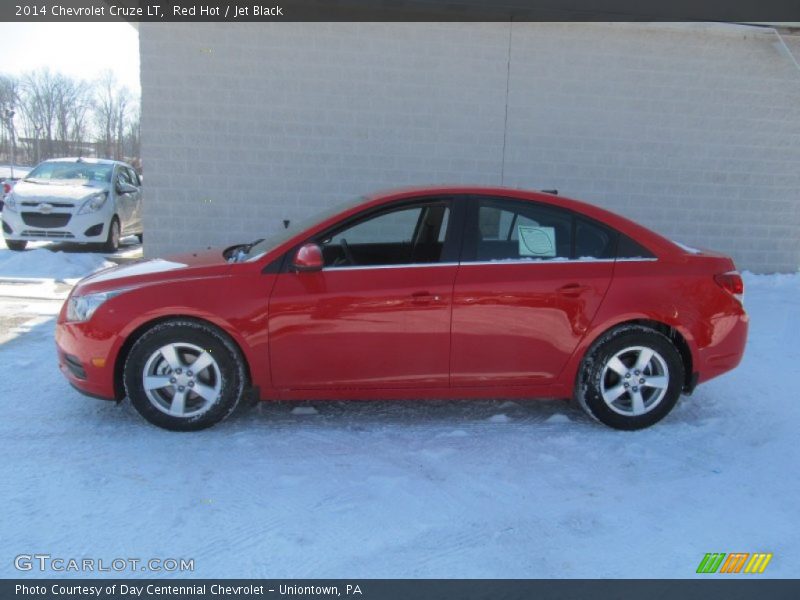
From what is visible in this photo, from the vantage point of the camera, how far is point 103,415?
4.05 meters

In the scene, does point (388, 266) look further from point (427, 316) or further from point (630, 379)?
point (630, 379)

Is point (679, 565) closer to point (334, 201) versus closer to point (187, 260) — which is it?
point (187, 260)

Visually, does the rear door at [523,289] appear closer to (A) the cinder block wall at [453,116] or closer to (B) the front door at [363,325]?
(B) the front door at [363,325]

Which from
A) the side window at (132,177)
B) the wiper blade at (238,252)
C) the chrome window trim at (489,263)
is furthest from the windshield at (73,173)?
the chrome window trim at (489,263)

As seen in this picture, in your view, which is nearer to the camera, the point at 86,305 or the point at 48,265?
the point at 86,305

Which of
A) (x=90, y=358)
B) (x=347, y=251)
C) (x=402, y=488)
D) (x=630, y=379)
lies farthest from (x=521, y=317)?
(x=90, y=358)

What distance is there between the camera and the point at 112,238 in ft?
35.0

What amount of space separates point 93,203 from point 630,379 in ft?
30.6

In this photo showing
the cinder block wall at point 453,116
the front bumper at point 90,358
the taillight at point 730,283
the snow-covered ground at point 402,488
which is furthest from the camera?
the cinder block wall at point 453,116

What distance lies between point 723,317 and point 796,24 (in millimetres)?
6858

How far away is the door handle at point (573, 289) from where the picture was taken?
3.90 meters

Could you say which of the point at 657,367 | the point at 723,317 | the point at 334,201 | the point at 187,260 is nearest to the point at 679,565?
the point at 657,367

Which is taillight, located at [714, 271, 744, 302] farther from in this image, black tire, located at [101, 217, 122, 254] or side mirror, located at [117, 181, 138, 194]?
side mirror, located at [117, 181, 138, 194]

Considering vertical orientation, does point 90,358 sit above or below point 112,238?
below
